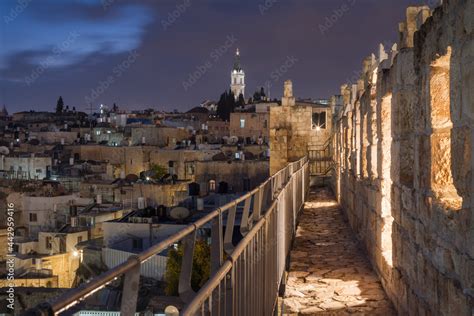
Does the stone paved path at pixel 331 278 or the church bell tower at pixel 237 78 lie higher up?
the church bell tower at pixel 237 78

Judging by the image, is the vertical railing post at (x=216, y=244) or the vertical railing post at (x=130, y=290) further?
the vertical railing post at (x=216, y=244)

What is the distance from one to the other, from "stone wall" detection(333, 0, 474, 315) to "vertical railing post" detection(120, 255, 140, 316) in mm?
2045

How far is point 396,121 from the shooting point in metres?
5.57

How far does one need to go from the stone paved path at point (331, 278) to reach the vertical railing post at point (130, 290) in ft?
14.2

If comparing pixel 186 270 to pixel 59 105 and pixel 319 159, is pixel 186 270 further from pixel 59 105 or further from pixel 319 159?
pixel 59 105

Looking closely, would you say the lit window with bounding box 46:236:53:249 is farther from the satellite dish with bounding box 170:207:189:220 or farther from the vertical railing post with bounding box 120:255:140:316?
the vertical railing post with bounding box 120:255:140:316

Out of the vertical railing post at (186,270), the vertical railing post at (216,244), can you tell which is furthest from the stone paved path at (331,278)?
the vertical railing post at (186,270)

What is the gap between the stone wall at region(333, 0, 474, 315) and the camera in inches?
127

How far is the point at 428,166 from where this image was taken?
4227 mm

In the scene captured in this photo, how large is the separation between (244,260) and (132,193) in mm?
32668

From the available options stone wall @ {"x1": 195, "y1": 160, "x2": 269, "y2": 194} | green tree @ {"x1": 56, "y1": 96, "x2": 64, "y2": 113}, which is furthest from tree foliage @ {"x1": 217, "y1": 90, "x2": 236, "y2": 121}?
stone wall @ {"x1": 195, "y1": 160, "x2": 269, "y2": 194}

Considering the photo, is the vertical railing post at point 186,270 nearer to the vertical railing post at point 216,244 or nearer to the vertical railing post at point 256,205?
the vertical railing post at point 216,244

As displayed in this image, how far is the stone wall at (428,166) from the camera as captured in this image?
3.23 metres

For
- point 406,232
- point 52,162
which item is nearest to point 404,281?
point 406,232
